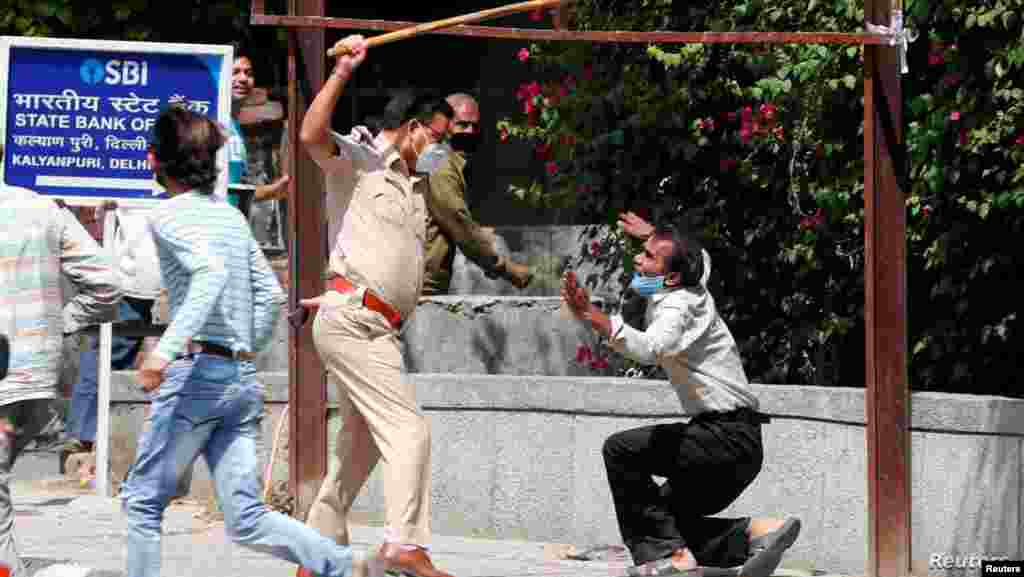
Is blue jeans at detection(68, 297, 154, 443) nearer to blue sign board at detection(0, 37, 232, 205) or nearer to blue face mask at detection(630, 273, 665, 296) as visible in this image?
blue sign board at detection(0, 37, 232, 205)

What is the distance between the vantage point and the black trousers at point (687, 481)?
7.70 metres

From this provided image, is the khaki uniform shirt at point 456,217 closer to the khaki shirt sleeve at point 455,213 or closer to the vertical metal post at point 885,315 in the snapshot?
the khaki shirt sleeve at point 455,213

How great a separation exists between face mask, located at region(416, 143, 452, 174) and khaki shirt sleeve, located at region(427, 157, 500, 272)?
2041 millimetres

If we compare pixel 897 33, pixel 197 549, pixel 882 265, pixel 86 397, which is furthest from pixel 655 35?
pixel 86 397

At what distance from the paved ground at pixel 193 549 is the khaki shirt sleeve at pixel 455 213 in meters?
1.45

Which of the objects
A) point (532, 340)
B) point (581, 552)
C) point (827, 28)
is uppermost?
point (827, 28)

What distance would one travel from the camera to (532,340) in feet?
34.6

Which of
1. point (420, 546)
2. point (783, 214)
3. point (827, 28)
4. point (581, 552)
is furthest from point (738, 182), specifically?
point (420, 546)

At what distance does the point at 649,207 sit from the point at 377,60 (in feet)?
17.5

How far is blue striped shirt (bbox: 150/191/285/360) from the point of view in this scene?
21.0ft

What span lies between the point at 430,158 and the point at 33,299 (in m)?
1.57

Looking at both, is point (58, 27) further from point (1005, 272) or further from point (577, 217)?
point (1005, 272)

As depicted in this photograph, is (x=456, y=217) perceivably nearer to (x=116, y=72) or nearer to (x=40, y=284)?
(x=116, y=72)

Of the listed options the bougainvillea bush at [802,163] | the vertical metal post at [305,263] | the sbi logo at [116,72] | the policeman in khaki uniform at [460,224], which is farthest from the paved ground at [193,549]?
the sbi logo at [116,72]
